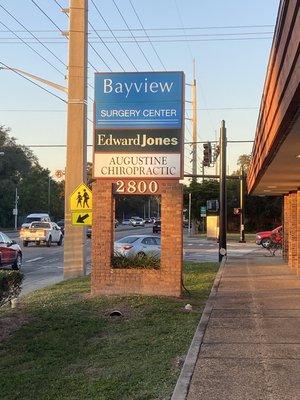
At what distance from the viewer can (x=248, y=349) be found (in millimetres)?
8133

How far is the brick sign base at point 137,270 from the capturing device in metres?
13.5

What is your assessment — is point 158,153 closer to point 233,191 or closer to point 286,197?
point 286,197

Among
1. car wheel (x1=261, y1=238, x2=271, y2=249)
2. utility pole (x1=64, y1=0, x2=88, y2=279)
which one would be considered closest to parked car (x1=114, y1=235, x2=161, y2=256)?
utility pole (x1=64, y1=0, x2=88, y2=279)

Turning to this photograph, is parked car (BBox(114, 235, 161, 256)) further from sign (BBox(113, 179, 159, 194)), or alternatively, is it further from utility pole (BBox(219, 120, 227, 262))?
sign (BBox(113, 179, 159, 194))

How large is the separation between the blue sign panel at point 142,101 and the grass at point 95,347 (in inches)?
150

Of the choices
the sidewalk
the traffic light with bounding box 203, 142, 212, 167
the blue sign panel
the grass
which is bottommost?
the grass

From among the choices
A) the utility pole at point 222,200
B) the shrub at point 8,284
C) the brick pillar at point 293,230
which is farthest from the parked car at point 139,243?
the shrub at point 8,284

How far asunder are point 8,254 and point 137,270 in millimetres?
10969

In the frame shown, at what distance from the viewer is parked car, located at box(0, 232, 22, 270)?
909 inches

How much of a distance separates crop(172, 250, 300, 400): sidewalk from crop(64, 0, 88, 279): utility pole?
6.22 meters

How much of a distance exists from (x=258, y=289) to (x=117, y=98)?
5704 mm

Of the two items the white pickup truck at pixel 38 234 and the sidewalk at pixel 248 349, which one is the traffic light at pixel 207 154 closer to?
the white pickup truck at pixel 38 234

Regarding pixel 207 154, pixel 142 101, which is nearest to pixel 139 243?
pixel 207 154

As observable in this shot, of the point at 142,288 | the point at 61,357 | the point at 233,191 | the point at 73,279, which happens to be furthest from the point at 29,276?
the point at 233,191
